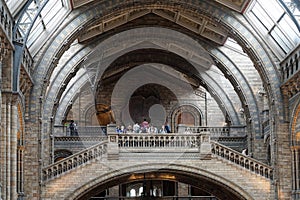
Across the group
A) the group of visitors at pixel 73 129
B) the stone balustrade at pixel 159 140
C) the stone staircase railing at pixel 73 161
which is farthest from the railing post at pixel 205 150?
the group of visitors at pixel 73 129

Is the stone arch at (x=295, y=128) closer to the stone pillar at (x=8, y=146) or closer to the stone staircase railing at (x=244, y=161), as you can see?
the stone staircase railing at (x=244, y=161)

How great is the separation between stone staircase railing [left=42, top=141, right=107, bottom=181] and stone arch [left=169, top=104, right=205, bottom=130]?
1364 centimetres

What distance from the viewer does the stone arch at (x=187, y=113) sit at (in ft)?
144

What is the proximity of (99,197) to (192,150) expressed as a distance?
10759 millimetres

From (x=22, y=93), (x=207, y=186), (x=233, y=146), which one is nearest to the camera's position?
(x=22, y=93)

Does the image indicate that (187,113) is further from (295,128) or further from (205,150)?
(295,128)

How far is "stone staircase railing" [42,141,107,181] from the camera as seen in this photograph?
30125 mm

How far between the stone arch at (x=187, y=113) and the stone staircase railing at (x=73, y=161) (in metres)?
13.6

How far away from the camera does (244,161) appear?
30766 mm

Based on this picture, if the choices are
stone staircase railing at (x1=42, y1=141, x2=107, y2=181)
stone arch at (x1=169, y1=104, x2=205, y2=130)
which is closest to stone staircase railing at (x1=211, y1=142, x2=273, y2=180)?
stone staircase railing at (x1=42, y1=141, x2=107, y2=181)

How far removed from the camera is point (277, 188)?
30.2 meters

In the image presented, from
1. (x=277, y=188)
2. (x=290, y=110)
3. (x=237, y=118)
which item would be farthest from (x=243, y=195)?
(x=237, y=118)

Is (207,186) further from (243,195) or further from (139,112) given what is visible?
(139,112)

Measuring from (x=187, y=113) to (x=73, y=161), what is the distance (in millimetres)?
14986
